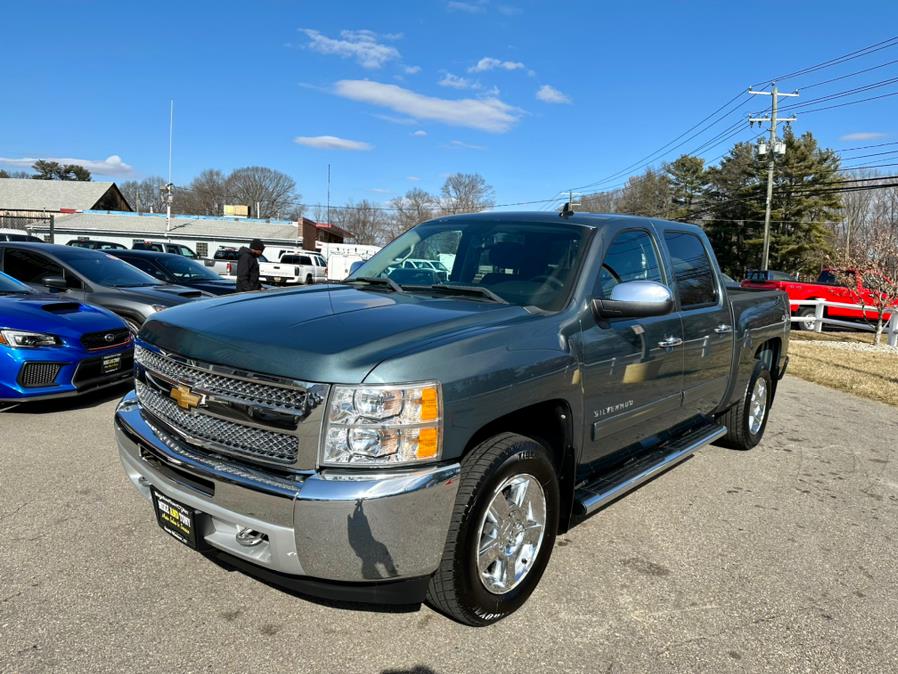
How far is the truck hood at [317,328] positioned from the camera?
7.61ft

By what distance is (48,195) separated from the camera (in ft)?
183

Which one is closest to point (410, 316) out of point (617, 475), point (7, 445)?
point (617, 475)

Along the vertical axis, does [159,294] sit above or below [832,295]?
Answer: below

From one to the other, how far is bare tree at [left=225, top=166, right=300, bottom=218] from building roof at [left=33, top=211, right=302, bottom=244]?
3607cm

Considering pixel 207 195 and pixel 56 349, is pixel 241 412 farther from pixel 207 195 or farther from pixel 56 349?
pixel 207 195

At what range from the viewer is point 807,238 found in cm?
4509

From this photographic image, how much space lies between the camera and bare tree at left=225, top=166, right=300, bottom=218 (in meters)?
86.1

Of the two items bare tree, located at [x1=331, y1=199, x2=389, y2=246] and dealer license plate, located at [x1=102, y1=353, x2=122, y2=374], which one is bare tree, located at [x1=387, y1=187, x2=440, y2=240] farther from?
dealer license plate, located at [x1=102, y1=353, x2=122, y2=374]

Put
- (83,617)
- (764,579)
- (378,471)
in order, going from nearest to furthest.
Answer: (378,471) → (83,617) → (764,579)

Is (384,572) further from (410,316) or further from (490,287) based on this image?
(490,287)

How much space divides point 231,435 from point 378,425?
0.66 meters

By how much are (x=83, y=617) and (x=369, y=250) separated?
42.1 meters

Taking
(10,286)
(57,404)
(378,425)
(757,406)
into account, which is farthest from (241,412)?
(10,286)

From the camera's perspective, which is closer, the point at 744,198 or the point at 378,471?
the point at 378,471
